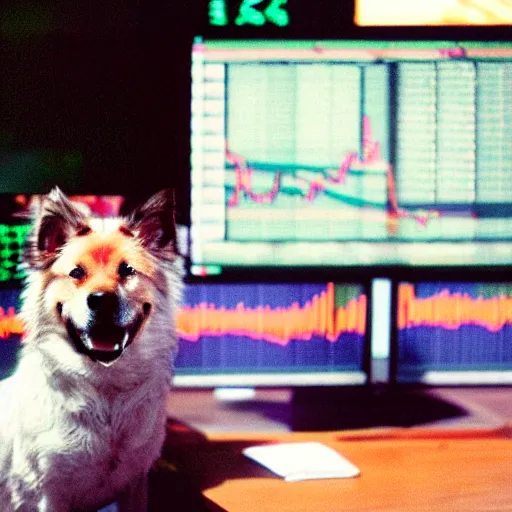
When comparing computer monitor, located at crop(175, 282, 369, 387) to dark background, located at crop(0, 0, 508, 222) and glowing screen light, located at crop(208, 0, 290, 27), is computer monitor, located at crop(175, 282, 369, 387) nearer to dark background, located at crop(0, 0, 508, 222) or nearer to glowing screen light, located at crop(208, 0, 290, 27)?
dark background, located at crop(0, 0, 508, 222)

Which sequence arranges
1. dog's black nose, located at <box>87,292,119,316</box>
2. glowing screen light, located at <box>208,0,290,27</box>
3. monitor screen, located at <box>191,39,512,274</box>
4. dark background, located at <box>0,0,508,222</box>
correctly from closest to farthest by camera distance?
dog's black nose, located at <box>87,292,119,316</box> < monitor screen, located at <box>191,39,512,274</box> < glowing screen light, located at <box>208,0,290,27</box> < dark background, located at <box>0,0,508,222</box>

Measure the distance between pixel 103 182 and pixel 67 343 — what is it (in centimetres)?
62

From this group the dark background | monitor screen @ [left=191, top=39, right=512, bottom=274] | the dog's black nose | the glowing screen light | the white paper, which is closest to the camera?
the dog's black nose

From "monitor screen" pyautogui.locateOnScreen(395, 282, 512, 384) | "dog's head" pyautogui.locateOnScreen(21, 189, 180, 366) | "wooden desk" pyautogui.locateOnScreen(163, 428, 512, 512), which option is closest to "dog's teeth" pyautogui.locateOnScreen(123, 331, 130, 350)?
"dog's head" pyautogui.locateOnScreen(21, 189, 180, 366)

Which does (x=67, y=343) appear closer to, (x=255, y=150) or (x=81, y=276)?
(x=81, y=276)

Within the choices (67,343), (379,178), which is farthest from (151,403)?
(379,178)

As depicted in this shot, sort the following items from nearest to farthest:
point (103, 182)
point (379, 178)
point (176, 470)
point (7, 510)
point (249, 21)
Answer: point (7, 510) < point (176, 470) < point (379, 178) < point (249, 21) < point (103, 182)

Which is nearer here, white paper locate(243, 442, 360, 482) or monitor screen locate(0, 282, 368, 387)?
white paper locate(243, 442, 360, 482)

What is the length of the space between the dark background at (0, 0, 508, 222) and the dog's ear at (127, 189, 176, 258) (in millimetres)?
439

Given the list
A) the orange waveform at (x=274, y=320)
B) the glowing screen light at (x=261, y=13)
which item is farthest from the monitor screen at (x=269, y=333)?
the glowing screen light at (x=261, y=13)

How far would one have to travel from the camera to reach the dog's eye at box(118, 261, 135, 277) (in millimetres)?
935

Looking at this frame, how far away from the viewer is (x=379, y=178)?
1.19 metres

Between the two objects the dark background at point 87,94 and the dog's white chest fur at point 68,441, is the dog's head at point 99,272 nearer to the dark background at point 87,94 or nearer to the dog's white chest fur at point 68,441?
the dog's white chest fur at point 68,441

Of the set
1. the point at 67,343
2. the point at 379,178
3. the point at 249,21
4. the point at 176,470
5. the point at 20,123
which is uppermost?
the point at 249,21
